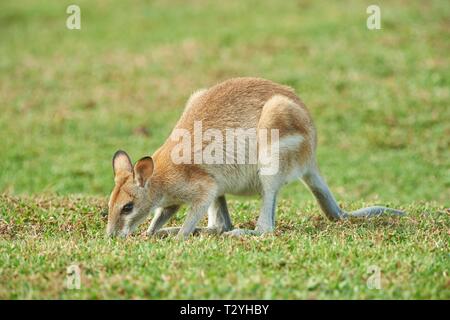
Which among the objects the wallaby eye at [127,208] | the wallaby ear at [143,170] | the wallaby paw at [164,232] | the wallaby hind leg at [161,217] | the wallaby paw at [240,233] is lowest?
the wallaby paw at [164,232]

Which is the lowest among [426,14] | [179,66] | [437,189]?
[437,189]

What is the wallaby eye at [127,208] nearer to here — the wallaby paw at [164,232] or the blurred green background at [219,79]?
the wallaby paw at [164,232]

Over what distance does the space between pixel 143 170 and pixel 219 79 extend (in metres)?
10.0

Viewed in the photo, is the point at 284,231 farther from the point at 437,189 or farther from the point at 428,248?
the point at 437,189

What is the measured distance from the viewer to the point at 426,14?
1928 centimetres

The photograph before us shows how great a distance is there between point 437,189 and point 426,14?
803 cm

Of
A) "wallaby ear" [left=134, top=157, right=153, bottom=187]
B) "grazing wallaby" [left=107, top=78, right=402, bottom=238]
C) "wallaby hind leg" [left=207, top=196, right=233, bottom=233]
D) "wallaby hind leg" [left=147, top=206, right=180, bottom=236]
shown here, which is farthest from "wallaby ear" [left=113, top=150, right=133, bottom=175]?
"wallaby hind leg" [left=207, top=196, right=233, bottom=233]

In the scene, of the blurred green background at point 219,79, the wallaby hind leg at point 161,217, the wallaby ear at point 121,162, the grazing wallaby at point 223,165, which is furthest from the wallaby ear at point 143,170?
the blurred green background at point 219,79

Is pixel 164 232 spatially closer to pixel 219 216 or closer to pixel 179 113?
pixel 219 216

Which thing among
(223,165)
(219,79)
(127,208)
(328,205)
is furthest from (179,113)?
(127,208)

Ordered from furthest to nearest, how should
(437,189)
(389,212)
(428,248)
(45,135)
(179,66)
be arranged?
(179,66), (45,135), (437,189), (389,212), (428,248)

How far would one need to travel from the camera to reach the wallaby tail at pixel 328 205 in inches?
315

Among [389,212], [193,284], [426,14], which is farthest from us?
[426,14]

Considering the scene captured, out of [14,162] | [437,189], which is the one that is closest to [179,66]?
[14,162]
